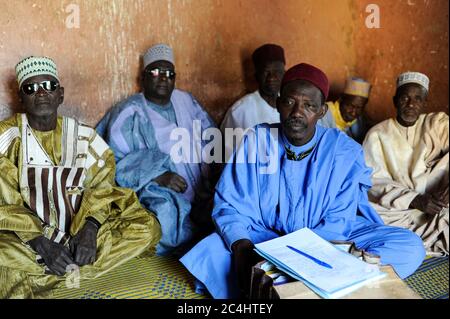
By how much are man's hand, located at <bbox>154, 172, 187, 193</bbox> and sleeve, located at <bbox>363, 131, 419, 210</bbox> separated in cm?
138

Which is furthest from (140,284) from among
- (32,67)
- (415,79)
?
(415,79)

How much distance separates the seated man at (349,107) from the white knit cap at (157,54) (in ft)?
4.35

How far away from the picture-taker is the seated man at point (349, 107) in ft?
12.9

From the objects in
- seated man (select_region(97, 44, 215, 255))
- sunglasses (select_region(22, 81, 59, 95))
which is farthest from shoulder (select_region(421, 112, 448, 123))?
sunglasses (select_region(22, 81, 59, 95))

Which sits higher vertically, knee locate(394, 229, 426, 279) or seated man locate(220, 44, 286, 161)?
seated man locate(220, 44, 286, 161)

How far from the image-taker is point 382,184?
3428mm

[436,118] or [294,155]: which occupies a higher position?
[436,118]

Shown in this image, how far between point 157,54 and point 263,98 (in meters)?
0.94

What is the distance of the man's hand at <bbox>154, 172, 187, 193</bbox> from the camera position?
3197 millimetres

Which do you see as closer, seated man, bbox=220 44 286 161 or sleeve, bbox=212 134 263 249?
sleeve, bbox=212 134 263 249

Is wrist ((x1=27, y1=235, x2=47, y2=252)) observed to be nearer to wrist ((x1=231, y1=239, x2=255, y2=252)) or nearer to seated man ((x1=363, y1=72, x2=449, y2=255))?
wrist ((x1=231, y1=239, x2=255, y2=252))

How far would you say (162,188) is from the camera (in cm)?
318

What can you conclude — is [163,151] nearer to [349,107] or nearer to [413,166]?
[349,107]
